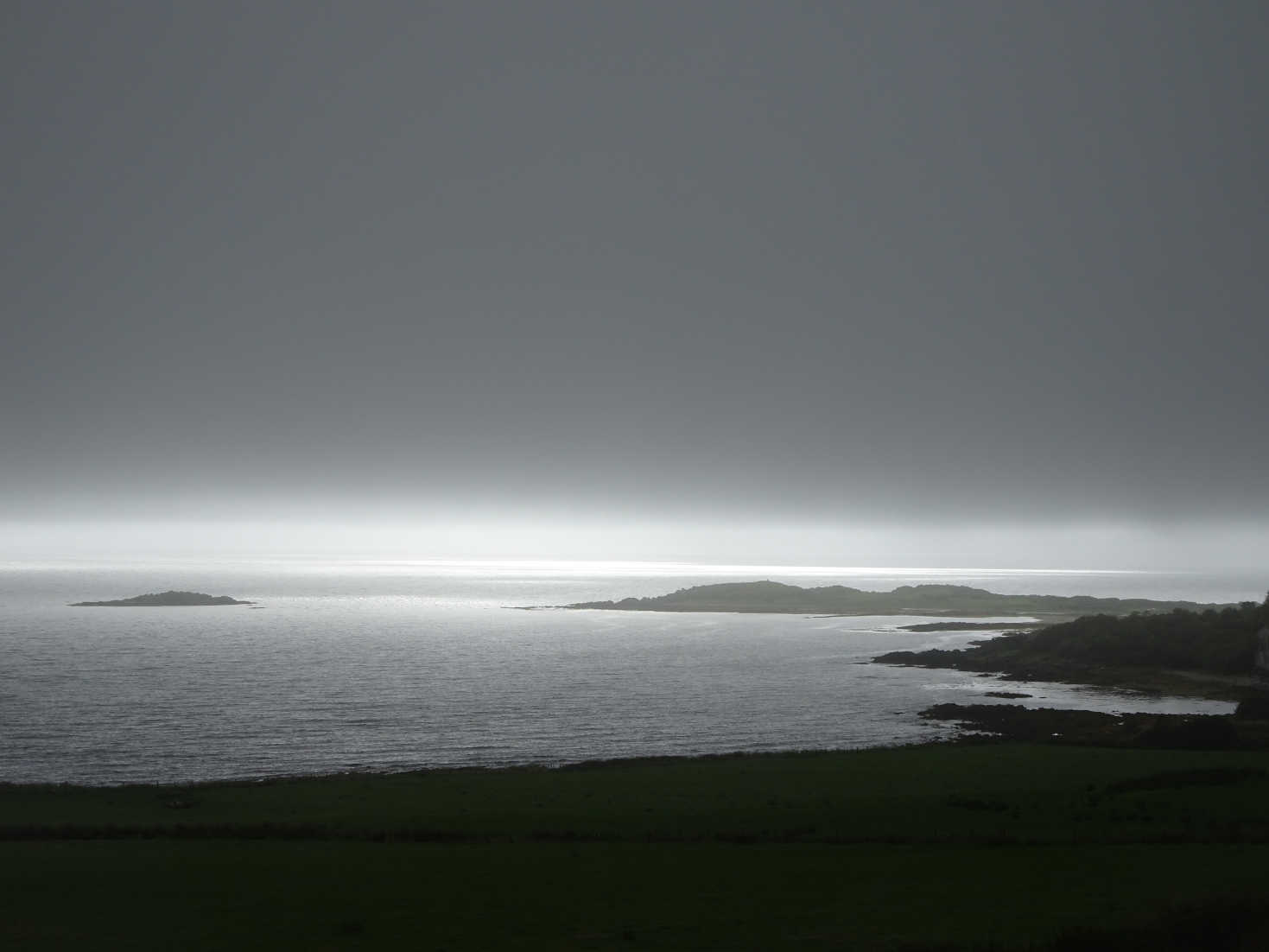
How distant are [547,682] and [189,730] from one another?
39.9 m

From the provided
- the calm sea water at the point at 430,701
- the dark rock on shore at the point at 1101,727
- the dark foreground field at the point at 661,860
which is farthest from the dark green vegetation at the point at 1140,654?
the dark foreground field at the point at 661,860

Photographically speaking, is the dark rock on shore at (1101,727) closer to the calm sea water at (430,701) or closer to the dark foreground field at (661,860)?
the calm sea water at (430,701)

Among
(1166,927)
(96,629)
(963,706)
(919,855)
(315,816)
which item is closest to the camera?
(1166,927)

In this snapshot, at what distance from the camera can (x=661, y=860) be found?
96.0 feet

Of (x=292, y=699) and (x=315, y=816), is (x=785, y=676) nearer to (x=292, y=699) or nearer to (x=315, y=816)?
(x=292, y=699)

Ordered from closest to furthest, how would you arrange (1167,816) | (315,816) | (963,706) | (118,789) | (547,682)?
(1167,816)
(315,816)
(118,789)
(963,706)
(547,682)

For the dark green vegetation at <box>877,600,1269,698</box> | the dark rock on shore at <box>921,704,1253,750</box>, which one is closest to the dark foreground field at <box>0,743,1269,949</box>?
the dark rock on shore at <box>921,704,1253,750</box>

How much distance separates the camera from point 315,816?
1473 inches

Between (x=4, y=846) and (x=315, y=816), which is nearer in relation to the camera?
(x=4, y=846)

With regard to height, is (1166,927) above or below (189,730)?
above

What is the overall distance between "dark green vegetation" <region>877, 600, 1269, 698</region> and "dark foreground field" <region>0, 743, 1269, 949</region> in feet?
174

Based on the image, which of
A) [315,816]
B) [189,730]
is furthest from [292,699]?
[315,816]

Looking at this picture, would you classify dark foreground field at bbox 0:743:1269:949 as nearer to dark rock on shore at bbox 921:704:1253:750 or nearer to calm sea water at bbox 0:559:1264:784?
dark rock on shore at bbox 921:704:1253:750

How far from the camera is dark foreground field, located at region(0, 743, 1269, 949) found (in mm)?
21219
